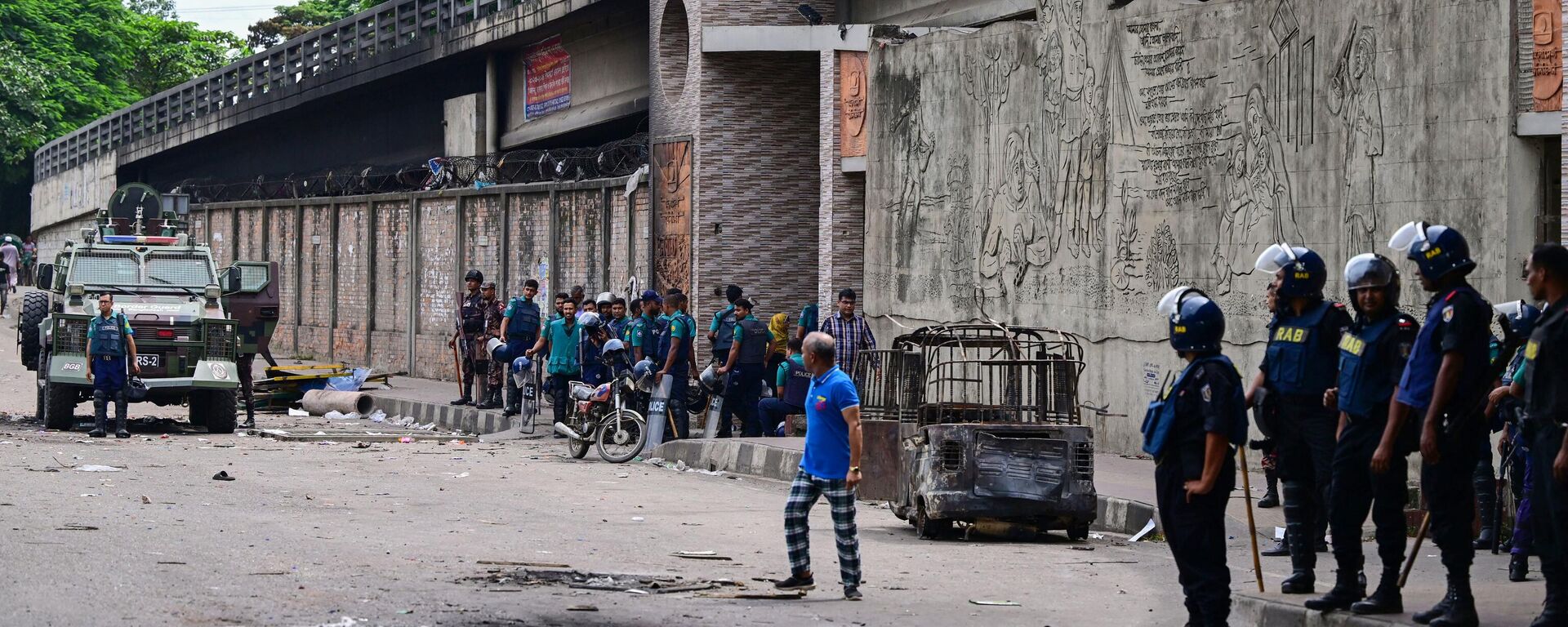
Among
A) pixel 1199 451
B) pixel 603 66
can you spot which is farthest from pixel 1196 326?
pixel 603 66

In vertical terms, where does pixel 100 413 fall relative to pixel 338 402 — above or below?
above

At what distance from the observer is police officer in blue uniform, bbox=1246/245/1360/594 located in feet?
29.3

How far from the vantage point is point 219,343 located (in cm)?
2147

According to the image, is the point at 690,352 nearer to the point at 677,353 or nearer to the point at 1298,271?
the point at 677,353

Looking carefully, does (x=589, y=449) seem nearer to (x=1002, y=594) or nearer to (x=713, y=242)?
(x=713, y=242)

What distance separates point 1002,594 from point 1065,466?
8.77 feet

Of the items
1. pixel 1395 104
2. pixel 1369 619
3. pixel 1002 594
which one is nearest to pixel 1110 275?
pixel 1395 104

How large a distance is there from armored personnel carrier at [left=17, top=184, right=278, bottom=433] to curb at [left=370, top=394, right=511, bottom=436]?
2.86 meters

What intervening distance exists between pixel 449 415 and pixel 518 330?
2.78 m

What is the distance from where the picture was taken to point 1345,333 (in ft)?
28.4

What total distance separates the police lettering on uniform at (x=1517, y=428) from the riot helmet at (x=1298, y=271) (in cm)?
92

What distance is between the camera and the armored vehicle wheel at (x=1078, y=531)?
1242 centimetres

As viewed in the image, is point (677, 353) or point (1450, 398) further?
point (677, 353)

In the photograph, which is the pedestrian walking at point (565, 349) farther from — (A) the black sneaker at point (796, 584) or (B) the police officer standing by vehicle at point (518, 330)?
(A) the black sneaker at point (796, 584)
